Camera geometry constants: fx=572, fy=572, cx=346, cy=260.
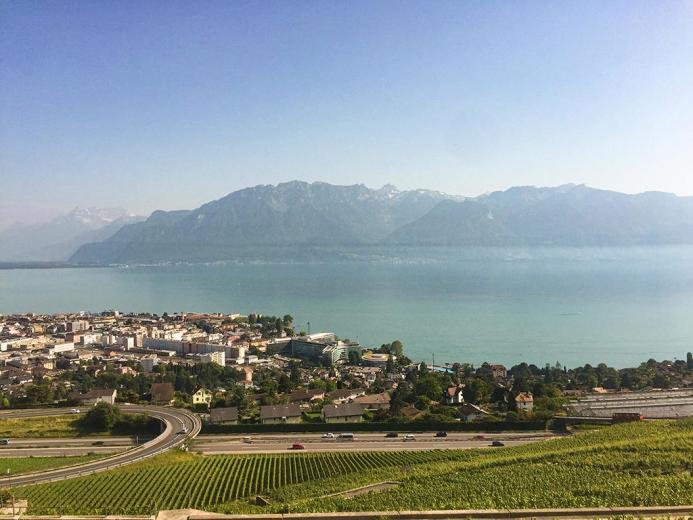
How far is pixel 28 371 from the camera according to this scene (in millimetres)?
19969

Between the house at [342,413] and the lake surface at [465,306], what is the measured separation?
40.0 ft

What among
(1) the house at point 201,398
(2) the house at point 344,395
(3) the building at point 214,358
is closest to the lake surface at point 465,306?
(3) the building at point 214,358

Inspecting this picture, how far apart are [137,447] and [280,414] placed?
10.6 ft

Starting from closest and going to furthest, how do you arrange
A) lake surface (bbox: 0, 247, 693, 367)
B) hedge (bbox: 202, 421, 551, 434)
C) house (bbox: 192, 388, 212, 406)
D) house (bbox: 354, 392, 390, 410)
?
1. hedge (bbox: 202, 421, 551, 434)
2. house (bbox: 354, 392, 390, 410)
3. house (bbox: 192, 388, 212, 406)
4. lake surface (bbox: 0, 247, 693, 367)

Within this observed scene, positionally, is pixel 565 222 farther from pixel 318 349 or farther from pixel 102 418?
pixel 102 418

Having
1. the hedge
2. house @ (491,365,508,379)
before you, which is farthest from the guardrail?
house @ (491,365,508,379)

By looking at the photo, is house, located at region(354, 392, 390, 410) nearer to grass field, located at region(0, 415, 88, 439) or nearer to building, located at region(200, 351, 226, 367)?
grass field, located at region(0, 415, 88, 439)

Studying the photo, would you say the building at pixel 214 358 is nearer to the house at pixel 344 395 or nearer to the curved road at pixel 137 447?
the house at pixel 344 395

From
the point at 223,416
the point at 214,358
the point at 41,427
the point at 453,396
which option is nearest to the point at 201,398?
the point at 223,416

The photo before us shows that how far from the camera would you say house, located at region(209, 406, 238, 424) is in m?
11.8

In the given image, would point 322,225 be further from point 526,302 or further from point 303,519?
point 303,519

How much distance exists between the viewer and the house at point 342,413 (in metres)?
12.5

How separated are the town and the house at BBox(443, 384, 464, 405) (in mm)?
28

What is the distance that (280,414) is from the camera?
12367mm
